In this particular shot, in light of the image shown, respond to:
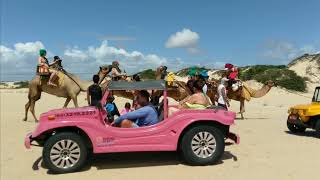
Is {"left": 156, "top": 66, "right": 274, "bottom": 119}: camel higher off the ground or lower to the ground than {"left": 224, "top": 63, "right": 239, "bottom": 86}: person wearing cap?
lower

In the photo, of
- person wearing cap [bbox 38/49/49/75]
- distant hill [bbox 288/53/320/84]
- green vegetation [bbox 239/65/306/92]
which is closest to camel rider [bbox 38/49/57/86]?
person wearing cap [bbox 38/49/49/75]

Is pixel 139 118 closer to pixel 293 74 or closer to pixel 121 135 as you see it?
pixel 121 135

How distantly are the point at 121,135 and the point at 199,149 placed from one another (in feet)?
4.85

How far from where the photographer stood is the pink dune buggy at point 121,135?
901 centimetres

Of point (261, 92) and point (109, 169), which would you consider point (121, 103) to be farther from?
point (109, 169)

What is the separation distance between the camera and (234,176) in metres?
8.66

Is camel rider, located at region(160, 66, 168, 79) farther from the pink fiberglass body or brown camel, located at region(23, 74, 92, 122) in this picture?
the pink fiberglass body

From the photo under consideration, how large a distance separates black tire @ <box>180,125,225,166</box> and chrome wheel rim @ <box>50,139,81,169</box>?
6.38 feet

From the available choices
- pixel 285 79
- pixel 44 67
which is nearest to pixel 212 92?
pixel 44 67

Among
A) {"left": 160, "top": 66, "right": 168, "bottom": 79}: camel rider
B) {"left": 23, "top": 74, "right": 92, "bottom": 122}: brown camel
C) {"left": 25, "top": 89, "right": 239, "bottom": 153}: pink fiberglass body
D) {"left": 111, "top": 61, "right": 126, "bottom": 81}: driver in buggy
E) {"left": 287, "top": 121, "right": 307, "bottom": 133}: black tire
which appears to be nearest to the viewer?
{"left": 25, "top": 89, "right": 239, "bottom": 153}: pink fiberglass body

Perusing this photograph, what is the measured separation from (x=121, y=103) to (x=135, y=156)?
16.4 meters

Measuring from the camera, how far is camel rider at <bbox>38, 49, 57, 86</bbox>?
17.1 metres

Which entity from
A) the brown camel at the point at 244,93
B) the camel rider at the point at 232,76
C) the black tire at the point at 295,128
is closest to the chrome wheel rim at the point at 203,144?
the black tire at the point at 295,128

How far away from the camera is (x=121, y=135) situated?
9.23 metres
